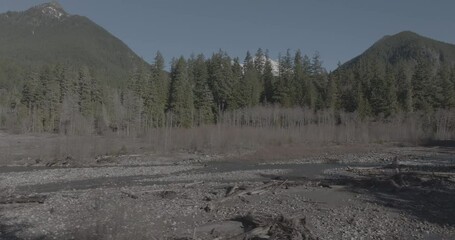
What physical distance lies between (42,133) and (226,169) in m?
60.3

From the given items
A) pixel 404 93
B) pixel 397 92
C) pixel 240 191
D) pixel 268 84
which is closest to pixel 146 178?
pixel 240 191

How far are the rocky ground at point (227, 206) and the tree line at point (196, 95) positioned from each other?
53.3 meters

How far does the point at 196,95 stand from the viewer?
101 m

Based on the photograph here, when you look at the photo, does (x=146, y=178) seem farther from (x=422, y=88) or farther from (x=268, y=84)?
(x=422, y=88)

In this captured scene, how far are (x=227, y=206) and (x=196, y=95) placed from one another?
251ft

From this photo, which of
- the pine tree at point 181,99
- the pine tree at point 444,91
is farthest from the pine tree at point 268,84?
the pine tree at point 444,91

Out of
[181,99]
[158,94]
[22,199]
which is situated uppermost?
[158,94]

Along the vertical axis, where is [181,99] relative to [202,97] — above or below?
below

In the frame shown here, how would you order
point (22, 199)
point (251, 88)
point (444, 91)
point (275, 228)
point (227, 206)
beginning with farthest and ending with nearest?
point (251, 88) < point (444, 91) < point (22, 199) < point (227, 206) < point (275, 228)

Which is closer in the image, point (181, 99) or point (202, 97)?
point (181, 99)

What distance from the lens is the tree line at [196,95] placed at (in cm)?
9675

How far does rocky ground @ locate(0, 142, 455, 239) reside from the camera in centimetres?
1969

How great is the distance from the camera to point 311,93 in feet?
341

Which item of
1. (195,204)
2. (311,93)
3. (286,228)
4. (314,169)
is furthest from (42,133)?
(286,228)
